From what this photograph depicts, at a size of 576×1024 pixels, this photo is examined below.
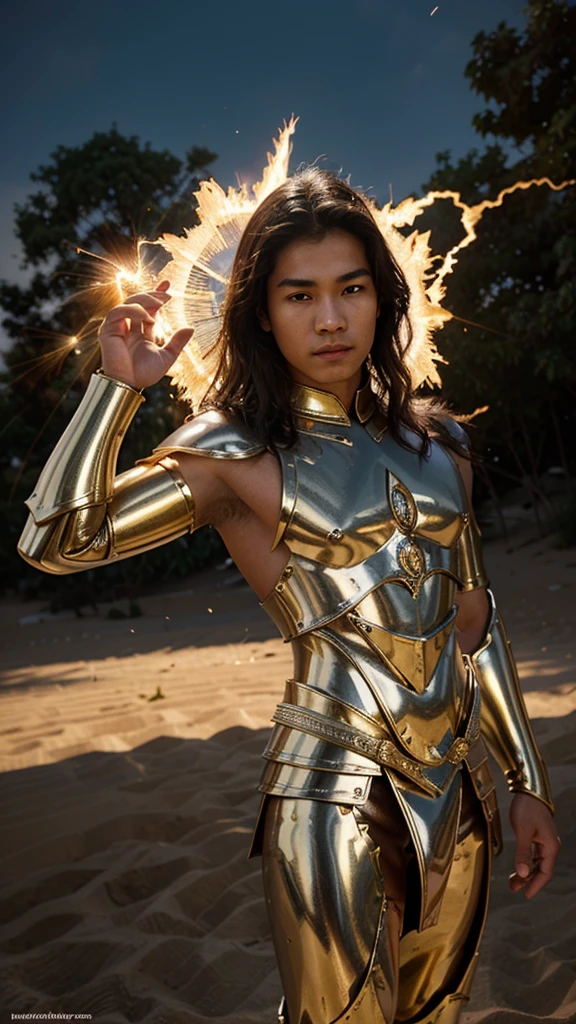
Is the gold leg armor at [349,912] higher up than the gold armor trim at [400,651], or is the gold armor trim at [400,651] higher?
the gold armor trim at [400,651]

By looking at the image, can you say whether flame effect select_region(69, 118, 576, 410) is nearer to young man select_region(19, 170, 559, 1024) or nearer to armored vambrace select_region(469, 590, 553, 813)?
young man select_region(19, 170, 559, 1024)

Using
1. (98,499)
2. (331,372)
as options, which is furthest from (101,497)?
(331,372)

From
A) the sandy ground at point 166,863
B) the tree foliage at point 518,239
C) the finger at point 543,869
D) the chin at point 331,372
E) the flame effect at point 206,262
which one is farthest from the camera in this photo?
the tree foliage at point 518,239

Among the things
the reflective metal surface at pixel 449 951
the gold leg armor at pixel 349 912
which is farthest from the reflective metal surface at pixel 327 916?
the reflective metal surface at pixel 449 951

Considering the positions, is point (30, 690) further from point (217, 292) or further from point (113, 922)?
point (217, 292)

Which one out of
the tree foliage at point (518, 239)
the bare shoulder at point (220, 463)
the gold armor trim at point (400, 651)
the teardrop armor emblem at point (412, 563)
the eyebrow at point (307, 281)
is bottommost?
the gold armor trim at point (400, 651)

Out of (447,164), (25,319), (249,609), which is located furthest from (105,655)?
(25,319)

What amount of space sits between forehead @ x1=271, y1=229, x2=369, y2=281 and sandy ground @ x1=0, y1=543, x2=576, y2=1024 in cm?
179

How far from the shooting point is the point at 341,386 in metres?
1.73

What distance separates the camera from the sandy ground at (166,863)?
8.23 feet

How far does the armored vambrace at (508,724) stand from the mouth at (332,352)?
2.14ft

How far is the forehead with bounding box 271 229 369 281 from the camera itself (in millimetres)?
1604

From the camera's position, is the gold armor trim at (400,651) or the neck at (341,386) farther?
the neck at (341,386)

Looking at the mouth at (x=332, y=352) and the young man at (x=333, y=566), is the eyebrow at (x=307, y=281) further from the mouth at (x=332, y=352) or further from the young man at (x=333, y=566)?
the mouth at (x=332, y=352)
